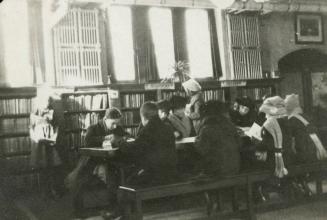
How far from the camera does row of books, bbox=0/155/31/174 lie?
253 inches

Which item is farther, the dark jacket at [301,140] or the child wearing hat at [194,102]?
the child wearing hat at [194,102]

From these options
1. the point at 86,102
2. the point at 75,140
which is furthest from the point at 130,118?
the point at 75,140

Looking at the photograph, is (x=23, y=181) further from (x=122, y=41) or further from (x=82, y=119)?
(x=122, y=41)

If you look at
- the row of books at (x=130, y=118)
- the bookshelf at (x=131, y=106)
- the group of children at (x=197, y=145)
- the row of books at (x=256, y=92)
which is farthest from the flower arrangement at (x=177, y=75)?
the group of children at (x=197, y=145)

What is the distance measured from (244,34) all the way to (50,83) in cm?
388

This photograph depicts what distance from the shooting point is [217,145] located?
3.99 meters

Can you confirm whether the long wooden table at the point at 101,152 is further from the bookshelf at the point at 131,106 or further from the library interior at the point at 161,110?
the bookshelf at the point at 131,106

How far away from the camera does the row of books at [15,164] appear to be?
21.1 feet

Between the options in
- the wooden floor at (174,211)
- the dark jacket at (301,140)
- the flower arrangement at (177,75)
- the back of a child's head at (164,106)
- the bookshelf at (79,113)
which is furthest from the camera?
the flower arrangement at (177,75)

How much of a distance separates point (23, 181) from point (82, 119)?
50.5 inches

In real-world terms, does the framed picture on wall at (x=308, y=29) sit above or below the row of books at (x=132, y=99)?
above

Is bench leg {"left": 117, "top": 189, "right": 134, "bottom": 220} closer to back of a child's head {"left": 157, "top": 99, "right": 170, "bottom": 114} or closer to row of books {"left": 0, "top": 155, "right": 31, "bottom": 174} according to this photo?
back of a child's head {"left": 157, "top": 99, "right": 170, "bottom": 114}

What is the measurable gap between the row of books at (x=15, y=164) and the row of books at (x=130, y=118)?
1645 mm

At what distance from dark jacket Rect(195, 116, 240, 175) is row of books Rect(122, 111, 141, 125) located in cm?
327
